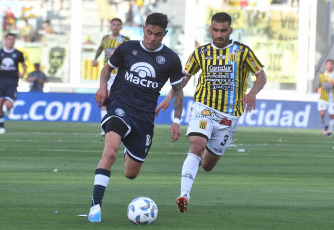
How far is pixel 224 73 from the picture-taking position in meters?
10.4

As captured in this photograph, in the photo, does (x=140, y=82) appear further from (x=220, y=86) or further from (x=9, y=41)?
(x=9, y=41)

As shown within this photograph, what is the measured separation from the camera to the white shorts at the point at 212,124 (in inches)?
396

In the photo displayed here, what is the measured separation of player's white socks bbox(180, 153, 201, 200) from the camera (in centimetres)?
912

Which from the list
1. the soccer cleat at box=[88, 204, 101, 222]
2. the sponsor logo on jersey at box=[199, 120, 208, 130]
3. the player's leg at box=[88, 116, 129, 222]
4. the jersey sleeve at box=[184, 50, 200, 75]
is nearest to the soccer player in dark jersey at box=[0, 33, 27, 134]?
the jersey sleeve at box=[184, 50, 200, 75]

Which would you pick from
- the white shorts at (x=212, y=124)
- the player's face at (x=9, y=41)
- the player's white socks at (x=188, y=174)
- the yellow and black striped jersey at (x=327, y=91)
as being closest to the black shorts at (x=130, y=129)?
the player's white socks at (x=188, y=174)

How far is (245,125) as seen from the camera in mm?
28188

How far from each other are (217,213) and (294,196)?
6.68ft

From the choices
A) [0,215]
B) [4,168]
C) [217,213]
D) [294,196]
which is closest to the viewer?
[0,215]

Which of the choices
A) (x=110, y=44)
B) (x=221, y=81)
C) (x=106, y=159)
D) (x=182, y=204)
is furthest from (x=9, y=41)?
(x=106, y=159)

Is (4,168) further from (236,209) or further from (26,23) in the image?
(26,23)

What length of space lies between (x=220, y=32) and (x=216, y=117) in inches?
38.7

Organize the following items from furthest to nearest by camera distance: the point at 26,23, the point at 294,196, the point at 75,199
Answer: the point at 26,23 < the point at 294,196 < the point at 75,199

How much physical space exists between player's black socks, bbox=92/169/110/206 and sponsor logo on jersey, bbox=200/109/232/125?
7.66 ft

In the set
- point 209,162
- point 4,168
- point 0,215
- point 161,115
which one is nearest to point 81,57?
point 161,115
